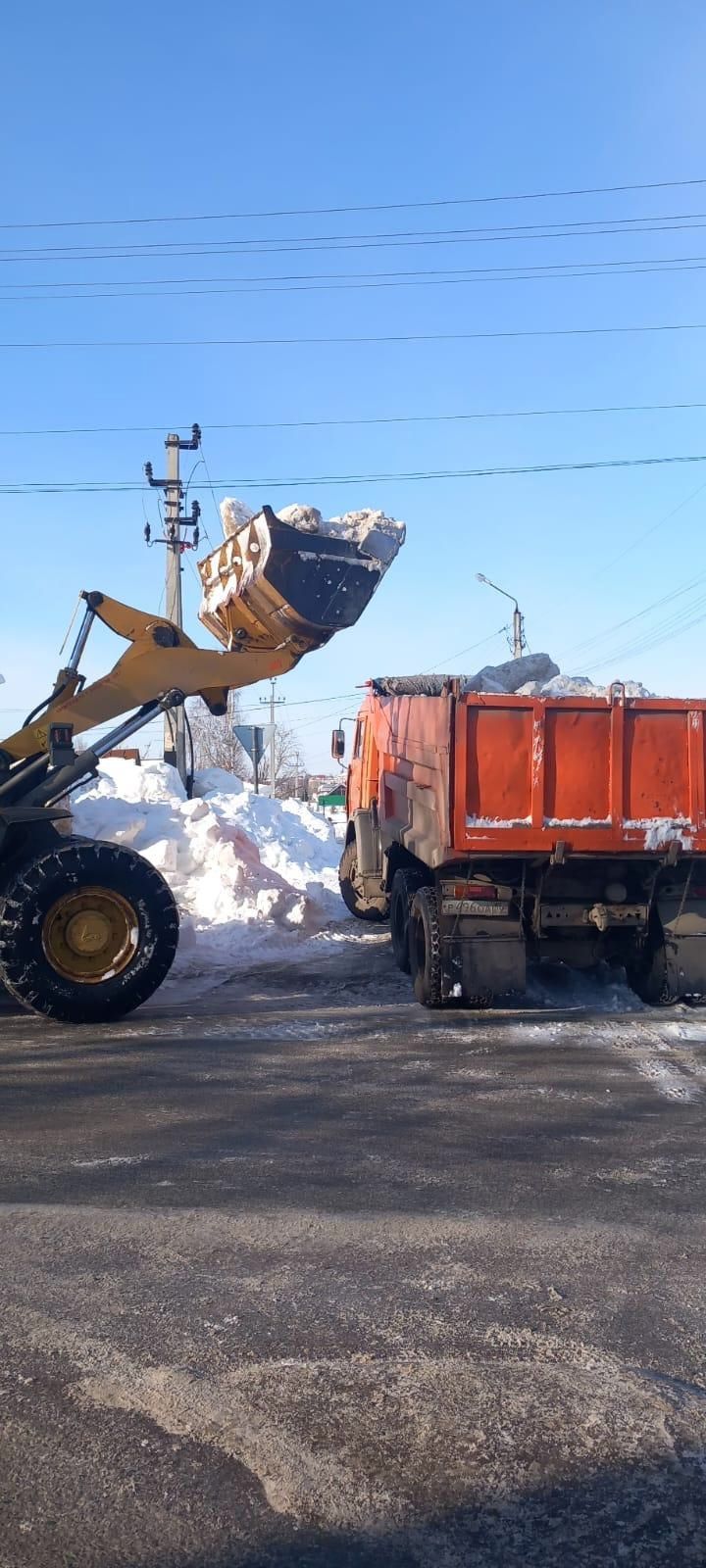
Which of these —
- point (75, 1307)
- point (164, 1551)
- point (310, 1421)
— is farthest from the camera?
point (75, 1307)

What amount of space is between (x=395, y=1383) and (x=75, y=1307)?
116cm

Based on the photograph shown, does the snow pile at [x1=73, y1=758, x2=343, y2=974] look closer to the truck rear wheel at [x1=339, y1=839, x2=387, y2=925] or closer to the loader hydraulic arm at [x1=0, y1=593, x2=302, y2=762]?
the truck rear wheel at [x1=339, y1=839, x2=387, y2=925]

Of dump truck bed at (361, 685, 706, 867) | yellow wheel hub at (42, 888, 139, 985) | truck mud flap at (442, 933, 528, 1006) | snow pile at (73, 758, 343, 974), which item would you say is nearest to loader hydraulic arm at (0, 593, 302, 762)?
yellow wheel hub at (42, 888, 139, 985)

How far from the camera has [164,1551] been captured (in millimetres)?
2807

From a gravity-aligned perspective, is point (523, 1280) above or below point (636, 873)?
below

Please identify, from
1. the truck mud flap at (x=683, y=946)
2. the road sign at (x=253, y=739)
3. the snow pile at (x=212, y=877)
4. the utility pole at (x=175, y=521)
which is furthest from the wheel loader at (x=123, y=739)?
the utility pole at (x=175, y=521)

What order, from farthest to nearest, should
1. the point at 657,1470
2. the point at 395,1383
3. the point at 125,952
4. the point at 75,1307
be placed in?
the point at 125,952
the point at 75,1307
the point at 395,1383
the point at 657,1470

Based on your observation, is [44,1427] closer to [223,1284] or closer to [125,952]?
[223,1284]

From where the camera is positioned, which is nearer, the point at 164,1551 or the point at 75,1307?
the point at 164,1551

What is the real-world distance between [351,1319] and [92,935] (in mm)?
5778

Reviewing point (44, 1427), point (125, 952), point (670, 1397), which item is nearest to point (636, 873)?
point (125, 952)

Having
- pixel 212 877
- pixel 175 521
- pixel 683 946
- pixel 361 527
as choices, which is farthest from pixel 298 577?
pixel 175 521

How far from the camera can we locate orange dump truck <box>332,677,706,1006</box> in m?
9.30

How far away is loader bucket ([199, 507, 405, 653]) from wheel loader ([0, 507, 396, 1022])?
0.5 inches
